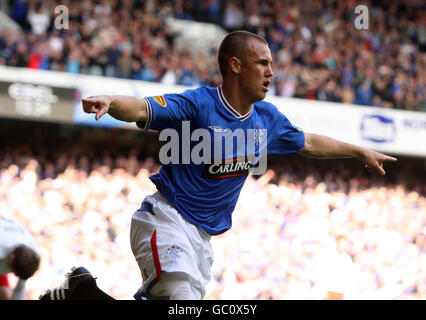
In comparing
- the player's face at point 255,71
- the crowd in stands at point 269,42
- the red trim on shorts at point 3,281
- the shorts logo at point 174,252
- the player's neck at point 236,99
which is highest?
the crowd in stands at point 269,42

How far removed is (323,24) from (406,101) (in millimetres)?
3667

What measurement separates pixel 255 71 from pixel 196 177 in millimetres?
841

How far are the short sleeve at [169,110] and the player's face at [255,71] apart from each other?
0.41 m

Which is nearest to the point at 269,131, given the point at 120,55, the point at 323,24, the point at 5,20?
the point at 120,55

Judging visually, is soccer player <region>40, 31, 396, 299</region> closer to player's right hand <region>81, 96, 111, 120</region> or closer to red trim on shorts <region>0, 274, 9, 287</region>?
player's right hand <region>81, 96, 111, 120</region>

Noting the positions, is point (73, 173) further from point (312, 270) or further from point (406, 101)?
point (406, 101)

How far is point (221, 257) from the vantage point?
Answer: 457 inches

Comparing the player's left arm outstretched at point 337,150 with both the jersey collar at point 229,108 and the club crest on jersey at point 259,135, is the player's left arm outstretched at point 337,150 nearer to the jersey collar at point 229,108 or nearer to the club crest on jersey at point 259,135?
the club crest on jersey at point 259,135

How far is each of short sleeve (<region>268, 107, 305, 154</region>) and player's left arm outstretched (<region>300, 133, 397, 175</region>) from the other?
0.26ft

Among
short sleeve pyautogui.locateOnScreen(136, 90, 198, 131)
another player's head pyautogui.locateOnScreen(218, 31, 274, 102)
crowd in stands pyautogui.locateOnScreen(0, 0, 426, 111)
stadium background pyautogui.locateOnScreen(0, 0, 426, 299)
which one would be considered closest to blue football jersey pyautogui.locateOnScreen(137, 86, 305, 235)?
short sleeve pyautogui.locateOnScreen(136, 90, 198, 131)

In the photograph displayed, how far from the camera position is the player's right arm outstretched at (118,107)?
142 inches

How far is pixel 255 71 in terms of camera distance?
14.7 ft

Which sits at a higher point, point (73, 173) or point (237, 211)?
point (73, 173)

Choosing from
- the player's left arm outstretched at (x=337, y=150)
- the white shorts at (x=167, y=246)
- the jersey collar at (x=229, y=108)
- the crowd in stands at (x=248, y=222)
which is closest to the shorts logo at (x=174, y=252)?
the white shorts at (x=167, y=246)
